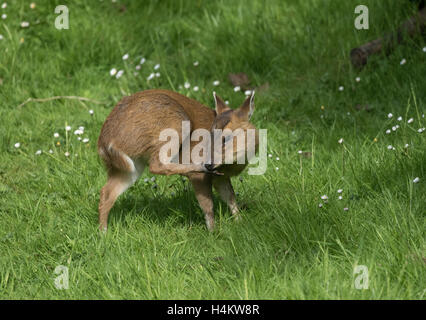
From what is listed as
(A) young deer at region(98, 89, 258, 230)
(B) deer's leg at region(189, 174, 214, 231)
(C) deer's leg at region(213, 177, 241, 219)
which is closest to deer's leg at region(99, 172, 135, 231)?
(A) young deer at region(98, 89, 258, 230)

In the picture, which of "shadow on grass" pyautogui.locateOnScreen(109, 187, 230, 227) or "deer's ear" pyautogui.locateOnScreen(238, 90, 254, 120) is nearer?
"deer's ear" pyautogui.locateOnScreen(238, 90, 254, 120)

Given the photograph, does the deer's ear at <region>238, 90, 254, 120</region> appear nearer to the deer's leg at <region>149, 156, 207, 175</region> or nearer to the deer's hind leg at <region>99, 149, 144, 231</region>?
the deer's leg at <region>149, 156, 207, 175</region>

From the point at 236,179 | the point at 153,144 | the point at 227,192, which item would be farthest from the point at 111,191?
the point at 236,179

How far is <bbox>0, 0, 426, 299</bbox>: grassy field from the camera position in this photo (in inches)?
173

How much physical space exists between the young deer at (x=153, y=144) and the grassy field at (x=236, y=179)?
0.80 feet

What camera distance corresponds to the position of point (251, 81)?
7559 millimetres

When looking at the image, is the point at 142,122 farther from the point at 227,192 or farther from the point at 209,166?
the point at 227,192

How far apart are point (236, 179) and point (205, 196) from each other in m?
0.88

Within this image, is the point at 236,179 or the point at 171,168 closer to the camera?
the point at 171,168

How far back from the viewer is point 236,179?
5.98m

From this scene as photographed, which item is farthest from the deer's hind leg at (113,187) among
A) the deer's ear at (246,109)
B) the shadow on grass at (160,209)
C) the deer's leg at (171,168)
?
the deer's ear at (246,109)

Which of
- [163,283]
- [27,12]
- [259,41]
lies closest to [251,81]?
[259,41]

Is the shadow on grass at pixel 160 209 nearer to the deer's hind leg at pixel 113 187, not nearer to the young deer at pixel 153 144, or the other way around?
the deer's hind leg at pixel 113 187
